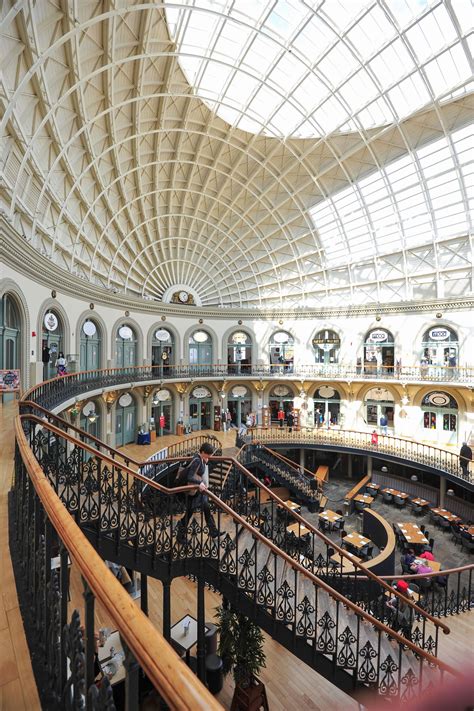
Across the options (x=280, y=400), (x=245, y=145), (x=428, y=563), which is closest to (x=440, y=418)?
(x=280, y=400)

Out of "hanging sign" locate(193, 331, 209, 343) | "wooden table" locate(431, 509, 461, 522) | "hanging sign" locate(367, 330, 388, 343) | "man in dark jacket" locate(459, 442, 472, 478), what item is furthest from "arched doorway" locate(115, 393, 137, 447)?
"man in dark jacket" locate(459, 442, 472, 478)

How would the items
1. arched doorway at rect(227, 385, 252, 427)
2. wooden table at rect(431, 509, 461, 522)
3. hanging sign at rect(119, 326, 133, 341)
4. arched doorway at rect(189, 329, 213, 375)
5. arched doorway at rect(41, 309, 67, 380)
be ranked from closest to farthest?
arched doorway at rect(41, 309, 67, 380), wooden table at rect(431, 509, 461, 522), hanging sign at rect(119, 326, 133, 341), arched doorway at rect(189, 329, 213, 375), arched doorway at rect(227, 385, 252, 427)

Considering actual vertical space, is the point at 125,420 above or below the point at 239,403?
below

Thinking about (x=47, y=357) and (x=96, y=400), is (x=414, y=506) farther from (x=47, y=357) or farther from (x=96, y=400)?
(x=47, y=357)

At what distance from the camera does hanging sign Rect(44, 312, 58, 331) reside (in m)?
14.8

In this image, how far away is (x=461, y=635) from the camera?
25.0ft

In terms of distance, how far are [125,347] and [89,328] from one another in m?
3.78

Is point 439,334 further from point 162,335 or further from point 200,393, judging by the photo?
point 162,335

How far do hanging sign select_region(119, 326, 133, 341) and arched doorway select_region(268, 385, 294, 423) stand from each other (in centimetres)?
1213

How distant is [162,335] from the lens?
25062 millimetres

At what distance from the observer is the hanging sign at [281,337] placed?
27.7 metres

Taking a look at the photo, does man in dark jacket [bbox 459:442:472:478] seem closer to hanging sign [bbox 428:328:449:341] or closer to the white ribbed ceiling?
hanging sign [bbox 428:328:449:341]

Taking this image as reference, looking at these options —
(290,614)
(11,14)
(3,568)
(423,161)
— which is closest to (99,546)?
(3,568)

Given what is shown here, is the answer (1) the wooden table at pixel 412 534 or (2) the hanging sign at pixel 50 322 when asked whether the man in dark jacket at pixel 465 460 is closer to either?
(1) the wooden table at pixel 412 534
